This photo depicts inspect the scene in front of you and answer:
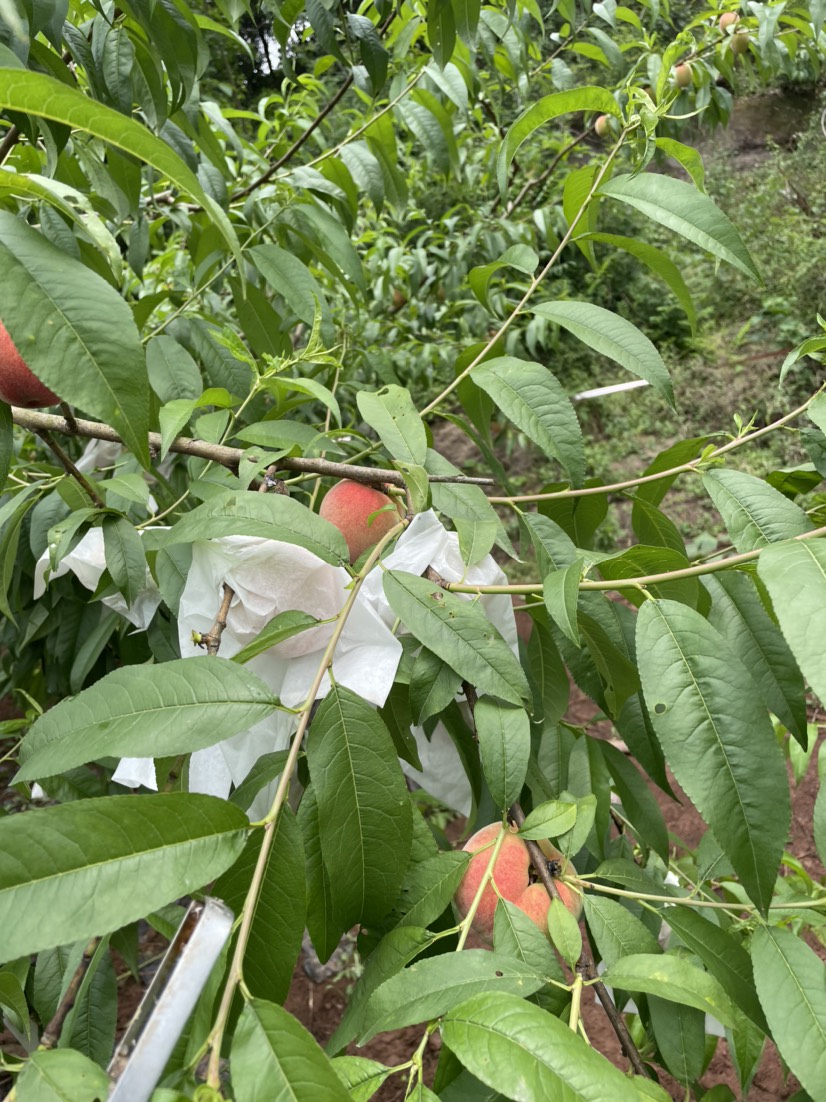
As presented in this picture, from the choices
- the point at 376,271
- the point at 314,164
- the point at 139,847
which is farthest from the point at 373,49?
the point at 376,271

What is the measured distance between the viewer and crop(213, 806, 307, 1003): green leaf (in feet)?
1.58

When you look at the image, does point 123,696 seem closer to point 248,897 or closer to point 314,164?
point 248,897

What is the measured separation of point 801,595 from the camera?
17.5 inches

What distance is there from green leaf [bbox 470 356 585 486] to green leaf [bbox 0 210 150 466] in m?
0.39

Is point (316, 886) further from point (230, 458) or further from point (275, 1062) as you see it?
point (230, 458)

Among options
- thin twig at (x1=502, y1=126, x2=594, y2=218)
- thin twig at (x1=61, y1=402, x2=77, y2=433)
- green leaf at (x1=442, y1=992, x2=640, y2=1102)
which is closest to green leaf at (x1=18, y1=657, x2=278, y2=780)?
green leaf at (x1=442, y1=992, x2=640, y2=1102)

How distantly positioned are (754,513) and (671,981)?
0.35 meters

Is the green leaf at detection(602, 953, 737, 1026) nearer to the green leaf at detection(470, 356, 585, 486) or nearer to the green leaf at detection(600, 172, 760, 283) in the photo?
the green leaf at detection(470, 356, 585, 486)

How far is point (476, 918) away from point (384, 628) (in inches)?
10.3

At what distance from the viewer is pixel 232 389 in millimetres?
1248

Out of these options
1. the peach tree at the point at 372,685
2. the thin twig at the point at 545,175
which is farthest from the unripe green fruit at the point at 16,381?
the thin twig at the point at 545,175

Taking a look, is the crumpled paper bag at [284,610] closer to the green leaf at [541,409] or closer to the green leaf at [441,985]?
the green leaf at [541,409]

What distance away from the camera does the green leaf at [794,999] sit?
0.50 m

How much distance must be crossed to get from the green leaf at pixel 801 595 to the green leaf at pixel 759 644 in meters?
0.18
